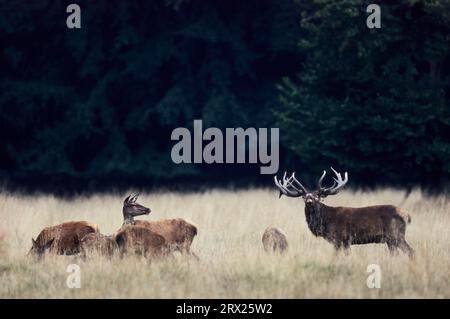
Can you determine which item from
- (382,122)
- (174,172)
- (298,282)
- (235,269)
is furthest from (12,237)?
(174,172)

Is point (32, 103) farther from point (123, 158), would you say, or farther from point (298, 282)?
point (298, 282)

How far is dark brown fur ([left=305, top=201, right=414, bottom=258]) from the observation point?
11.6 m

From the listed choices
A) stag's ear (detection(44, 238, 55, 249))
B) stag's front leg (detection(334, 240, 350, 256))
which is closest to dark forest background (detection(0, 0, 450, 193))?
stag's front leg (detection(334, 240, 350, 256))

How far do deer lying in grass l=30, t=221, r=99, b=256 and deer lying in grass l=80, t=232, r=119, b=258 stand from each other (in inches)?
14.0

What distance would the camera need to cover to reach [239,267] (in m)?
10.8

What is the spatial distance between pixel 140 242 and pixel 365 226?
2.66m

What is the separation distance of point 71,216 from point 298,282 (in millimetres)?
6645

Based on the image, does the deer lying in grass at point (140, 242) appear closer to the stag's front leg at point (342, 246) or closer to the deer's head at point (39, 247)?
the deer's head at point (39, 247)

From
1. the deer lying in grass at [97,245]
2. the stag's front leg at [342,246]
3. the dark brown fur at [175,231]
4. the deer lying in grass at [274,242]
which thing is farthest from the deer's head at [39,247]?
the stag's front leg at [342,246]

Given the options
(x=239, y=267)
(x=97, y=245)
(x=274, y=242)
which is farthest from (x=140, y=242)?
(x=274, y=242)

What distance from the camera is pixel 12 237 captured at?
13.2 m

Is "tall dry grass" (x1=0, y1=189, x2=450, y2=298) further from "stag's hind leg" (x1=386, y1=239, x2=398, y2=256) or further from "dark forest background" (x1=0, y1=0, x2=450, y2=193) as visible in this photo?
"dark forest background" (x1=0, y1=0, x2=450, y2=193)

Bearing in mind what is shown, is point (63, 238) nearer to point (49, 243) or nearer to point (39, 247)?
point (49, 243)

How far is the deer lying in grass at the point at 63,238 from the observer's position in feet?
38.4
